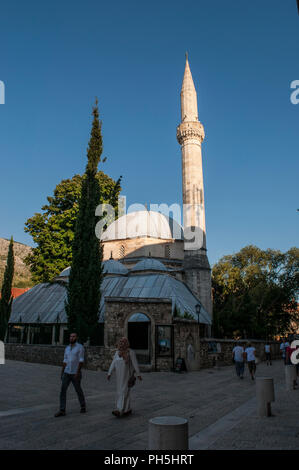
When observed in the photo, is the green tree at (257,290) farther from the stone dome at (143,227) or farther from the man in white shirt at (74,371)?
the man in white shirt at (74,371)

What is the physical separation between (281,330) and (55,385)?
36.1 meters

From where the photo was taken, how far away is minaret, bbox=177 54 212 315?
3183 cm

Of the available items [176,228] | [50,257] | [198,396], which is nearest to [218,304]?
Answer: [176,228]

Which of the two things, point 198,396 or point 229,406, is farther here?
point 198,396

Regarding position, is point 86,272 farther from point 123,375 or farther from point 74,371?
point 123,375

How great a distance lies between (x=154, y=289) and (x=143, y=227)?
12.3 metres

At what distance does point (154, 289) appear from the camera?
25062 mm

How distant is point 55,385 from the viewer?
11.4 meters

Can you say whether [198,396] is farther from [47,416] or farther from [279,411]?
[47,416]

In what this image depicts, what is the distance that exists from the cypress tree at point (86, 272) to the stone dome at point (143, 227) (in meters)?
14.1

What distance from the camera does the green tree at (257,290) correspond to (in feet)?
115

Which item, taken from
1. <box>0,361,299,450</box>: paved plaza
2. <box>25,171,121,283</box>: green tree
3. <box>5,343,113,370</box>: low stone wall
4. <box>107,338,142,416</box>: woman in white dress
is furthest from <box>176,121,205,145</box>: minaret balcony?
<box>107,338,142,416</box>: woman in white dress
